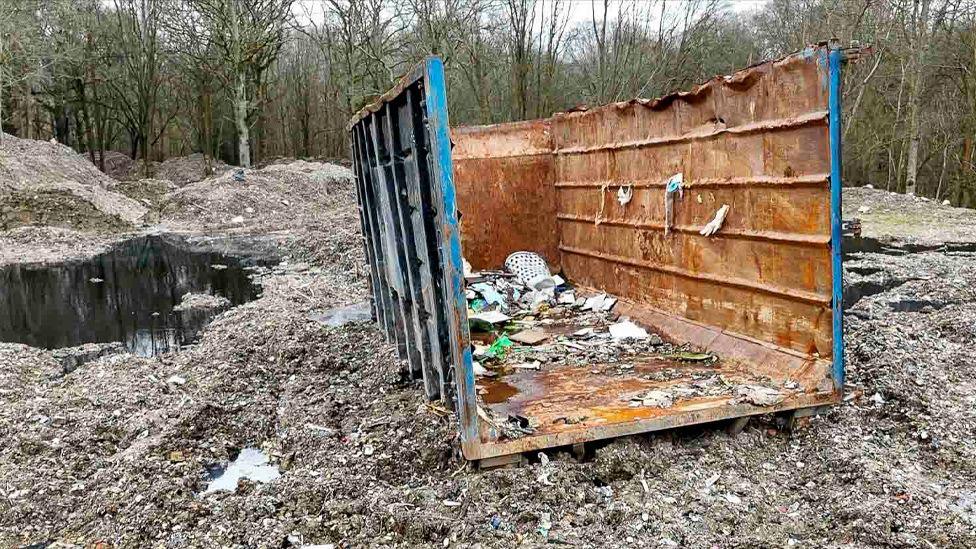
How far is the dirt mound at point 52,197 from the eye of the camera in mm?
16891

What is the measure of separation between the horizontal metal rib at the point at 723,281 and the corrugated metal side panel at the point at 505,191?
2.77ft

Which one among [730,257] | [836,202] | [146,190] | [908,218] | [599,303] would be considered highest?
[146,190]

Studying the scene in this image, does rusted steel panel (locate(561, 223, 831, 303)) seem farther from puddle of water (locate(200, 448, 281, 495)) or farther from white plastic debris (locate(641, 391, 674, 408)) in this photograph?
puddle of water (locate(200, 448, 281, 495))

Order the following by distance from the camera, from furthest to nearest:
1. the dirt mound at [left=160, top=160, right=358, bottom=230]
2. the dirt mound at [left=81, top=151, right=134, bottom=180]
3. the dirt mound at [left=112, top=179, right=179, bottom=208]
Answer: the dirt mound at [left=81, top=151, right=134, bottom=180] → the dirt mound at [left=112, top=179, right=179, bottom=208] → the dirt mound at [left=160, top=160, right=358, bottom=230]

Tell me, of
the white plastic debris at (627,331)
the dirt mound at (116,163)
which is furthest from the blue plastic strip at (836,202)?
the dirt mound at (116,163)

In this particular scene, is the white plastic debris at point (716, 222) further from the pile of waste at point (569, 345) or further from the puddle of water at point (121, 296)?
the puddle of water at point (121, 296)

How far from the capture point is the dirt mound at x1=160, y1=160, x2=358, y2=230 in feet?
64.2

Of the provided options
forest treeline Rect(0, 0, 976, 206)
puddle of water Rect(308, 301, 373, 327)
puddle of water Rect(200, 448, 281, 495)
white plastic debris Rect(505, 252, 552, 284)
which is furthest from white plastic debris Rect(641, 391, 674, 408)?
forest treeline Rect(0, 0, 976, 206)

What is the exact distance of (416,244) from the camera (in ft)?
13.6

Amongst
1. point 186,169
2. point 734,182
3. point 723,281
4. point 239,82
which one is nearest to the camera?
point 734,182

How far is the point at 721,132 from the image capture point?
203 inches

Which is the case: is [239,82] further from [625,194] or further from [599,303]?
[625,194]

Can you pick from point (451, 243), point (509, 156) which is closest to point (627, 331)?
point (509, 156)

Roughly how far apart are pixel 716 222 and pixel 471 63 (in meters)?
16.5
